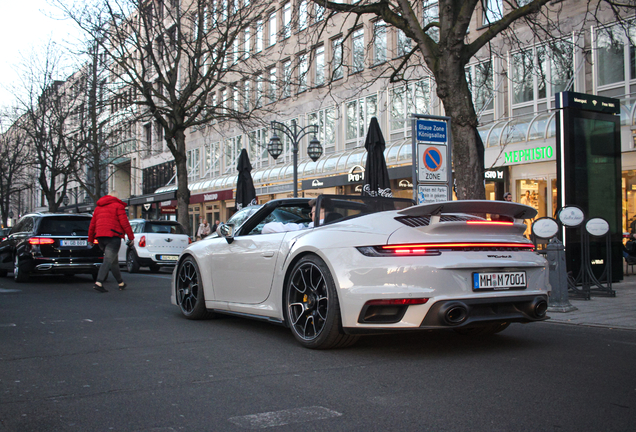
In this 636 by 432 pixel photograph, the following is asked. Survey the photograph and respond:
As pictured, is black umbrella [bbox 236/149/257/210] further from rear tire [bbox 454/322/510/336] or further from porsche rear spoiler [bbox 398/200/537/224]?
porsche rear spoiler [bbox 398/200/537/224]

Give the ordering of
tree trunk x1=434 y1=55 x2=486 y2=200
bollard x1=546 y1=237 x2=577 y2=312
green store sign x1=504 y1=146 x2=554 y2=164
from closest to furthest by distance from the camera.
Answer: bollard x1=546 y1=237 x2=577 y2=312 → tree trunk x1=434 y1=55 x2=486 y2=200 → green store sign x1=504 y1=146 x2=554 y2=164

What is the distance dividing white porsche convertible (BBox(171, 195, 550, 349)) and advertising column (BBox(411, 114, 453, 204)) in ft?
14.1

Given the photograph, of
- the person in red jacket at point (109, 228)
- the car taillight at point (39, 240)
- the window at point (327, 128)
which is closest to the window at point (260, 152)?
the window at point (327, 128)

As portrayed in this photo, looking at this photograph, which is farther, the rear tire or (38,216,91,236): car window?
(38,216,91,236): car window

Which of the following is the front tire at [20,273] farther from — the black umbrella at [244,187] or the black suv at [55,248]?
the black umbrella at [244,187]

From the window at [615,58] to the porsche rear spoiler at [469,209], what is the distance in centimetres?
1589

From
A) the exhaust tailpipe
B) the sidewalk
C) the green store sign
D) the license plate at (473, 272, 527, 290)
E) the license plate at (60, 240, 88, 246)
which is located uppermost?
the green store sign

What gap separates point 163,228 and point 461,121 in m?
10.5

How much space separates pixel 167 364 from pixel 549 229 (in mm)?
6447

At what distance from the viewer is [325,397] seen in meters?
3.71

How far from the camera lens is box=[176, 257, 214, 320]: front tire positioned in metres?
6.96

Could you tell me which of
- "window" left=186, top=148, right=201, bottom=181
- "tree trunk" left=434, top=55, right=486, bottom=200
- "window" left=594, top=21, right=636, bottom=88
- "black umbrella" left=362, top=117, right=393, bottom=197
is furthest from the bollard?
"window" left=186, top=148, right=201, bottom=181

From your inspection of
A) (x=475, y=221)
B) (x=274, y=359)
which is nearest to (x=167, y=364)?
(x=274, y=359)

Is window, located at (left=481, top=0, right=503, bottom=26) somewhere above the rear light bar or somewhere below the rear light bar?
above
